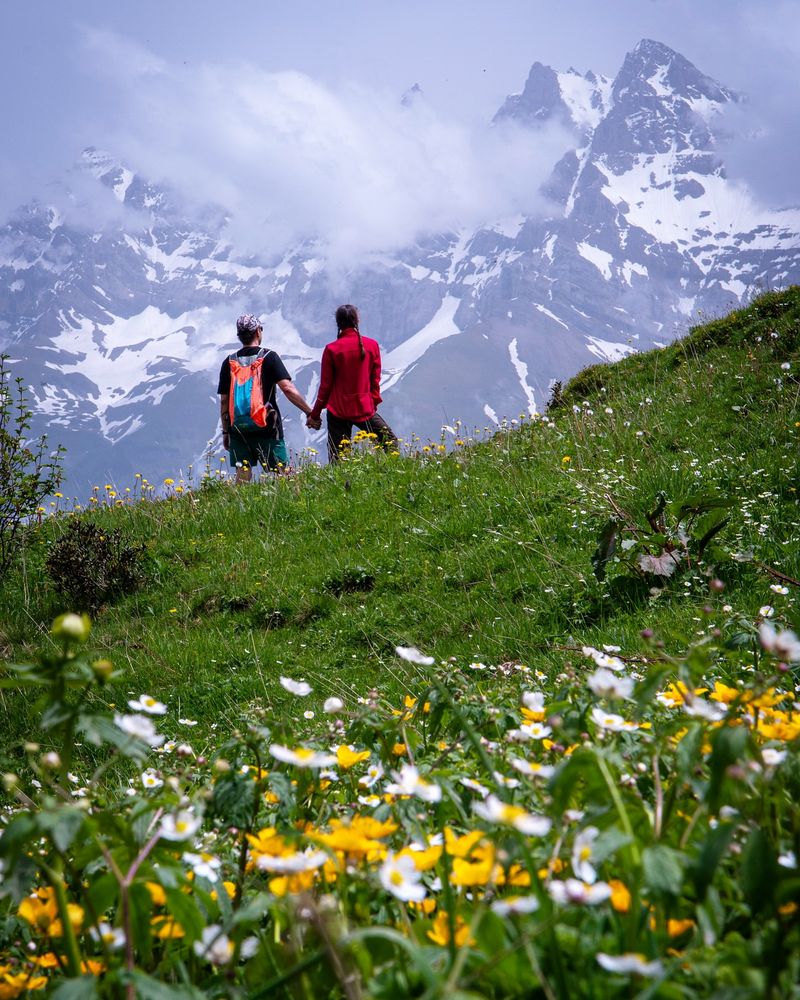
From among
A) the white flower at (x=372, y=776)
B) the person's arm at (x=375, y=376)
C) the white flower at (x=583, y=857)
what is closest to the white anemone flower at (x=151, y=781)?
the white flower at (x=372, y=776)

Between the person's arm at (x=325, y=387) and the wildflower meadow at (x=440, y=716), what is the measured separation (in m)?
1.13

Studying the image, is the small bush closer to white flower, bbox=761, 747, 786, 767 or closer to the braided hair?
the braided hair

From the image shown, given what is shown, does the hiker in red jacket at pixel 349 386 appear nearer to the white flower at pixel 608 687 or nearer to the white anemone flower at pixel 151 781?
the white anemone flower at pixel 151 781

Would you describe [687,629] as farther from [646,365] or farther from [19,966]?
[646,365]

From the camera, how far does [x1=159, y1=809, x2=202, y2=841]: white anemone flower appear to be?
1.10m

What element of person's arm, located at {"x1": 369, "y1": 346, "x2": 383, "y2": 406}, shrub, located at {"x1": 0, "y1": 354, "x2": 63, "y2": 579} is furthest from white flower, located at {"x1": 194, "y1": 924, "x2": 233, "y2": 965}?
person's arm, located at {"x1": 369, "y1": 346, "x2": 383, "y2": 406}

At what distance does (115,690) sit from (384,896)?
14.2ft

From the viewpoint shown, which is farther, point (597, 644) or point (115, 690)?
point (115, 690)

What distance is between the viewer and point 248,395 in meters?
8.59

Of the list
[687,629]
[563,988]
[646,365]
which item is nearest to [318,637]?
[687,629]

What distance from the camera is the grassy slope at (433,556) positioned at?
4.43 metres

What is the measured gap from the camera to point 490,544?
575cm

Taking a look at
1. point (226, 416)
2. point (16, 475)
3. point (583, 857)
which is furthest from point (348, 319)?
point (583, 857)

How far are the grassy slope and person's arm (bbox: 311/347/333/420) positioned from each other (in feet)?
5.24
